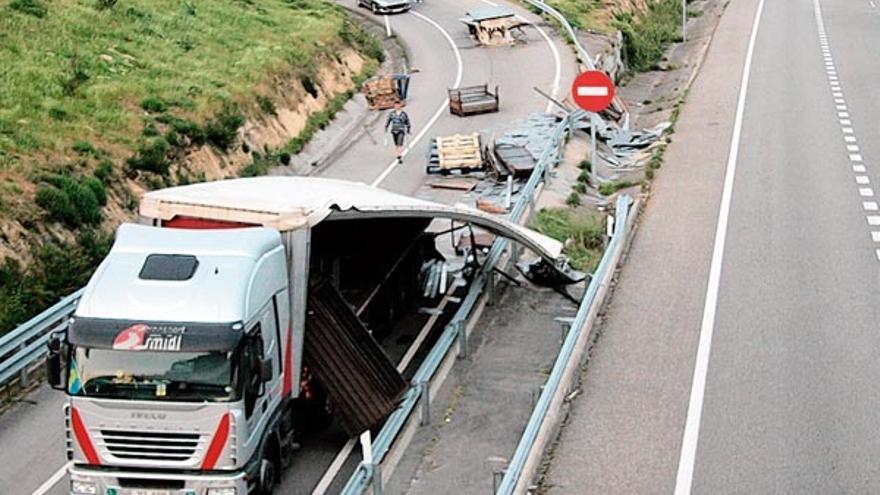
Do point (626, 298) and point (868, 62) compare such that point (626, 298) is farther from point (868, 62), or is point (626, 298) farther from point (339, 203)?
point (868, 62)

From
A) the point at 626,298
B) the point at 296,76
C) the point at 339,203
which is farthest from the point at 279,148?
the point at 339,203

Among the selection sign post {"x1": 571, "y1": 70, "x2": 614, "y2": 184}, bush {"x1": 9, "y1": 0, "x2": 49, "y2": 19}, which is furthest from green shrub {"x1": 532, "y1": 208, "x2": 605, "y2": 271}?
bush {"x1": 9, "y1": 0, "x2": 49, "y2": 19}

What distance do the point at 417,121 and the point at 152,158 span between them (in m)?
13.0

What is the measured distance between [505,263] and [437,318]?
9.40ft

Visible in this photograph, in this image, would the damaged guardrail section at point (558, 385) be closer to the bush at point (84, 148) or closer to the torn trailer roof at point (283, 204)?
the torn trailer roof at point (283, 204)

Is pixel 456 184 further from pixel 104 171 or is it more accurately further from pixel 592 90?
pixel 104 171

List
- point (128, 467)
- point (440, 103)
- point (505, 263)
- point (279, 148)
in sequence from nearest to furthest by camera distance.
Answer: point (128, 467), point (505, 263), point (279, 148), point (440, 103)

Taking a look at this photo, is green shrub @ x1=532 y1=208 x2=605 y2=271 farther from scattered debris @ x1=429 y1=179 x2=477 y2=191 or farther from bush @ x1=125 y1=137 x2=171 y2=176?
bush @ x1=125 y1=137 x2=171 y2=176

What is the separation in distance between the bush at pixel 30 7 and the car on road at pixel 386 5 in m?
23.6

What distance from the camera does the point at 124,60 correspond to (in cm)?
3372

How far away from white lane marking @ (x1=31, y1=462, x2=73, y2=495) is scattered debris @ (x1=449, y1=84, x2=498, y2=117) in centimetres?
2443

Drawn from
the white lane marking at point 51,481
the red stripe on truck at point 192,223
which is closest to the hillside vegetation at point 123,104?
the white lane marking at point 51,481

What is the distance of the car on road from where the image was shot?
57.0 meters

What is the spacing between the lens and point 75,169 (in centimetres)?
2538
